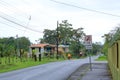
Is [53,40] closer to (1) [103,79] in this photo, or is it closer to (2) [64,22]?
(2) [64,22]

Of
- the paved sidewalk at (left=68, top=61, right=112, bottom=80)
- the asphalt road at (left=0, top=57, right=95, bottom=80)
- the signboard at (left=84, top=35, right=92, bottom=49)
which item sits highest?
the signboard at (left=84, top=35, right=92, bottom=49)

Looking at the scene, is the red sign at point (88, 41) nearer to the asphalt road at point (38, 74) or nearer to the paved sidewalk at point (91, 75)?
the asphalt road at point (38, 74)

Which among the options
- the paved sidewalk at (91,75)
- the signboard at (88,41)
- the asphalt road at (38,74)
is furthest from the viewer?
the signboard at (88,41)

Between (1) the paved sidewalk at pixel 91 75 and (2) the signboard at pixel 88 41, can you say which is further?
(2) the signboard at pixel 88 41

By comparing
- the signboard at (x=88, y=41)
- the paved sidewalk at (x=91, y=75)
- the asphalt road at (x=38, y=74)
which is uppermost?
the signboard at (x=88, y=41)

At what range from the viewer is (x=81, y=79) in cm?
2166

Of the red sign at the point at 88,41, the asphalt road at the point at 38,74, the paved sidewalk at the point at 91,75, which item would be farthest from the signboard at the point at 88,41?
the paved sidewalk at the point at 91,75

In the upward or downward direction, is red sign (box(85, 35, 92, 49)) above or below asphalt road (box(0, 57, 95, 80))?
above

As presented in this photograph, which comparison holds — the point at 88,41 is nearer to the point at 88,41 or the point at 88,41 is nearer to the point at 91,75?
the point at 88,41

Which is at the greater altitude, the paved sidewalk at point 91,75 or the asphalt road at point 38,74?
the paved sidewalk at point 91,75

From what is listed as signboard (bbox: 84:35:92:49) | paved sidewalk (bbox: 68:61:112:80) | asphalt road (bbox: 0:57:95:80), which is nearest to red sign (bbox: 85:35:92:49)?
signboard (bbox: 84:35:92:49)

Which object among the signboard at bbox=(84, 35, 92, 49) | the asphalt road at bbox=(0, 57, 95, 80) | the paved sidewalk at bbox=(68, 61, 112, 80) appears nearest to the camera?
the paved sidewalk at bbox=(68, 61, 112, 80)

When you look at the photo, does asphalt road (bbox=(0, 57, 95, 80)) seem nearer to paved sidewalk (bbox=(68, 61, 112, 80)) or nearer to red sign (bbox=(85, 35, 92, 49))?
paved sidewalk (bbox=(68, 61, 112, 80))

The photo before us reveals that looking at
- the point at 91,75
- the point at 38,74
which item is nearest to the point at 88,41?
the point at 38,74
